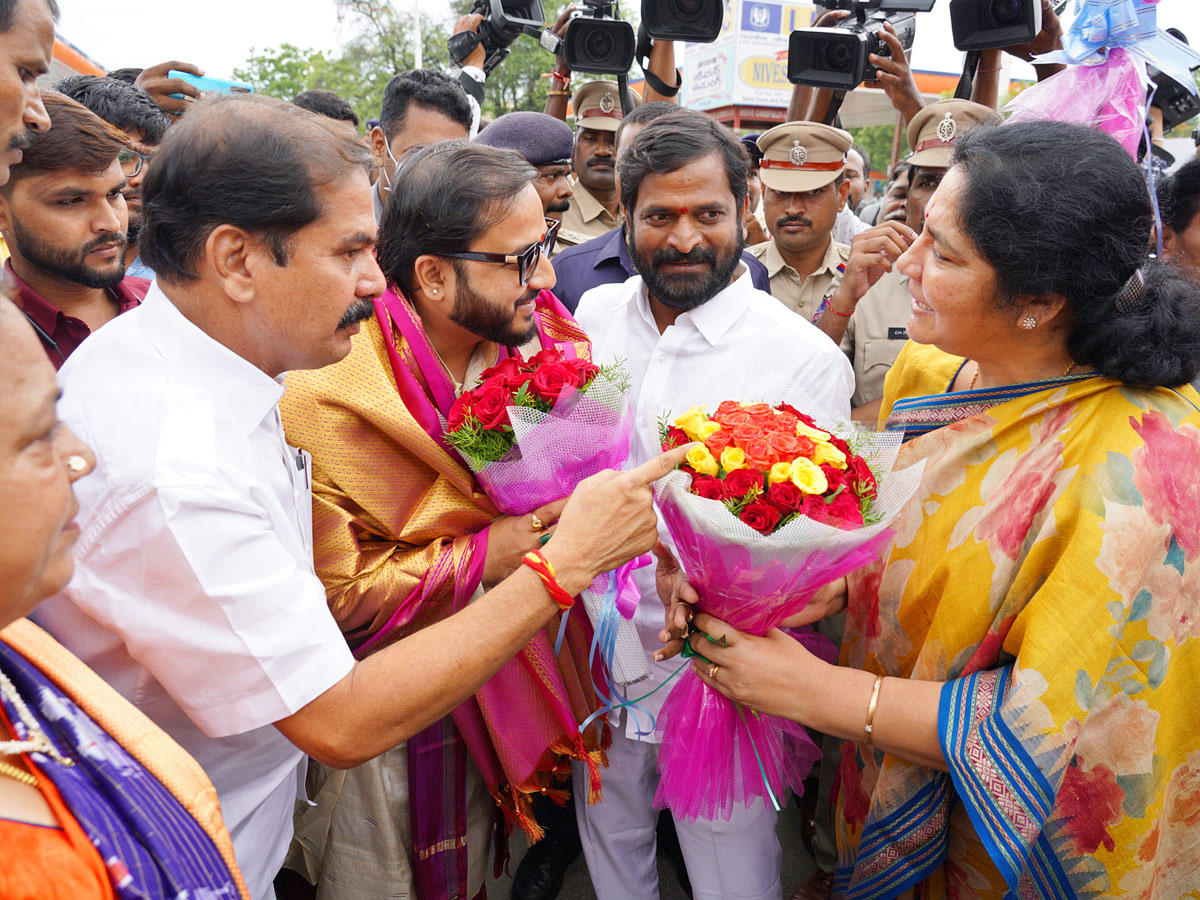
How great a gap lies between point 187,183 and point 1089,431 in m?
2.05

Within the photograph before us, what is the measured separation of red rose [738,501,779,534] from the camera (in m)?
1.73

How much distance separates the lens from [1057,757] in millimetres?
1729

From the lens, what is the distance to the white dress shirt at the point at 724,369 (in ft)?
8.86

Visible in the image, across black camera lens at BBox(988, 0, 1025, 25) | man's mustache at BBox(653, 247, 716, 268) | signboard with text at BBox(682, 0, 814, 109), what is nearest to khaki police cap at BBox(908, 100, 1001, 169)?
black camera lens at BBox(988, 0, 1025, 25)

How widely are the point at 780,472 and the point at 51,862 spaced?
138cm

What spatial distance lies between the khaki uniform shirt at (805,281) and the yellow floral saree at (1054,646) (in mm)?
2778

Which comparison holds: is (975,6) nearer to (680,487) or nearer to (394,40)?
(680,487)

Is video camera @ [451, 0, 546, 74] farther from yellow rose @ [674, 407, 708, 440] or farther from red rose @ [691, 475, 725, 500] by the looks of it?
red rose @ [691, 475, 725, 500]

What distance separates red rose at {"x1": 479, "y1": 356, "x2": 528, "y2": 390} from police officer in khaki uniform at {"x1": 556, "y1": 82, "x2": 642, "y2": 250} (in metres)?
3.82

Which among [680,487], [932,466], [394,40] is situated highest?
[680,487]

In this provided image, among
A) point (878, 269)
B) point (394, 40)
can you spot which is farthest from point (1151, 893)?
point (394, 40)

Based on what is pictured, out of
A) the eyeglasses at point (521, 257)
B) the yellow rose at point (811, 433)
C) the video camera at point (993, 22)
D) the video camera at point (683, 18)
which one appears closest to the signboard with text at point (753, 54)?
the video camera at point (683, 18)

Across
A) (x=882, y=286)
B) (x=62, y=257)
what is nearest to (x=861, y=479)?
(x=882, y=286)

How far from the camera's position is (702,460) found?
1.82 metres
